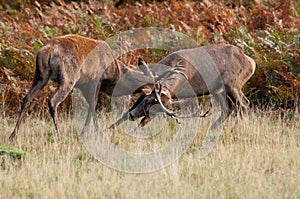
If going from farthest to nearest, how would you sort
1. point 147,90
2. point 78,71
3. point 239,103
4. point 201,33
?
1. point 201,33
2. point 239,103
3. point 78,71
4. point 147,90

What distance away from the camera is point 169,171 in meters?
7.37

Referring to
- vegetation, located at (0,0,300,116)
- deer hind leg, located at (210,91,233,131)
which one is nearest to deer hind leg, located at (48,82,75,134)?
A: vegetation, located at (0,0,300,116)

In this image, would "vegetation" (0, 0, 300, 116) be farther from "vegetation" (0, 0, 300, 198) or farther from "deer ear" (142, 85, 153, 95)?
"deer ear" (142, 85, 153, 95)

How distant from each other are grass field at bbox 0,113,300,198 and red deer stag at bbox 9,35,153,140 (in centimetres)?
64

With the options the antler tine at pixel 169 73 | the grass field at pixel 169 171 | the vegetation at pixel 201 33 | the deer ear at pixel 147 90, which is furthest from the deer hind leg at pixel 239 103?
the deer ear at pixel 147 90

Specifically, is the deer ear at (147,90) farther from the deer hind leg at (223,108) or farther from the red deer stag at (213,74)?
the deer hind leg at (223,108)

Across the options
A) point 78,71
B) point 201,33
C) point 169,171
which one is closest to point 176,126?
point 78,71

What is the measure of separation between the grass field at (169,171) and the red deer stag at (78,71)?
2.08 ft

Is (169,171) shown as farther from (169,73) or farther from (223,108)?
(223,108)

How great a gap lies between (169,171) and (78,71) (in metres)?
2.81

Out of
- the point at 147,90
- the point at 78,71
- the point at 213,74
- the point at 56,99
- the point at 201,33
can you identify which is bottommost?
the point at 201,33

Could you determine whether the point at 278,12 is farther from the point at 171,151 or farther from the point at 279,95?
the point at 171,151

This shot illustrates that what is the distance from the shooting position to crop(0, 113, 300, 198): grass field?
6.51 metres

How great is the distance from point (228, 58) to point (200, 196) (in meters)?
4.15
